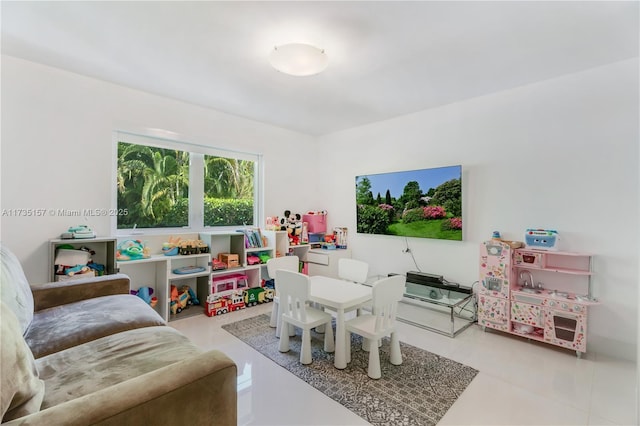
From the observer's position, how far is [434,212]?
3.42 m

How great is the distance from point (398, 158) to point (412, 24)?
6.71 feet

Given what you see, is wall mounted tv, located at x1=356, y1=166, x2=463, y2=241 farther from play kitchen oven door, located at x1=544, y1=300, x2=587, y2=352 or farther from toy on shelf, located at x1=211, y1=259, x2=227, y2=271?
toy on shelf, located at x1=211, y1=259, x2=227, y2=271

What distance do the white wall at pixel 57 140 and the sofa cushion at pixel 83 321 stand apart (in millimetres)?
996

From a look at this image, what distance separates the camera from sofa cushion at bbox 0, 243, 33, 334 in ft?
4.66

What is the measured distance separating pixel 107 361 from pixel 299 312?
1.28 m

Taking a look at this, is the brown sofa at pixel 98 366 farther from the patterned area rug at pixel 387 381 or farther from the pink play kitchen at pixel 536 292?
the pink play kitchen at pixel 536 292

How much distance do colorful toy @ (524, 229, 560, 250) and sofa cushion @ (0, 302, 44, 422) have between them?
11.3 feet

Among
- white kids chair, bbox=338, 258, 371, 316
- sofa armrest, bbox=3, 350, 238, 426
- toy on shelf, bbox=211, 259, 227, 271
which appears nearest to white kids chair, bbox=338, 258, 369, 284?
white kids chair, bbox=338, 258, 371, 316

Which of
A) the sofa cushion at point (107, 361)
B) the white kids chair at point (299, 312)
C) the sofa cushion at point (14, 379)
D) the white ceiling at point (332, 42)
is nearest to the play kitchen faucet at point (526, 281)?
the white ceiling at point (332, 42)

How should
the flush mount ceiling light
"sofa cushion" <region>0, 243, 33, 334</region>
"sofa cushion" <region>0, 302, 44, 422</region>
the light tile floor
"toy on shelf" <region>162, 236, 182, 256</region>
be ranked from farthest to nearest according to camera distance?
1. "toy on shelf" <region>162, 236, 182, 256</region>
2. the flush mount ceiling light
3. the light tile floor
4. "sofa cushion" <region>0, 243, 33, 334</region>
5. "sofa cushion" <region>0, 302, 44, 422</region>

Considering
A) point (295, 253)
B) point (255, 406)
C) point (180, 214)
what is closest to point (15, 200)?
point (180, 214)

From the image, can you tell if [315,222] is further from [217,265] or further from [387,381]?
[387,381]

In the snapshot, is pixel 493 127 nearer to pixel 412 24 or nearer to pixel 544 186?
pixel 544 186

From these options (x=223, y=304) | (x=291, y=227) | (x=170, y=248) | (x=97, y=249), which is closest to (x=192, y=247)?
(x=170, y=248)
